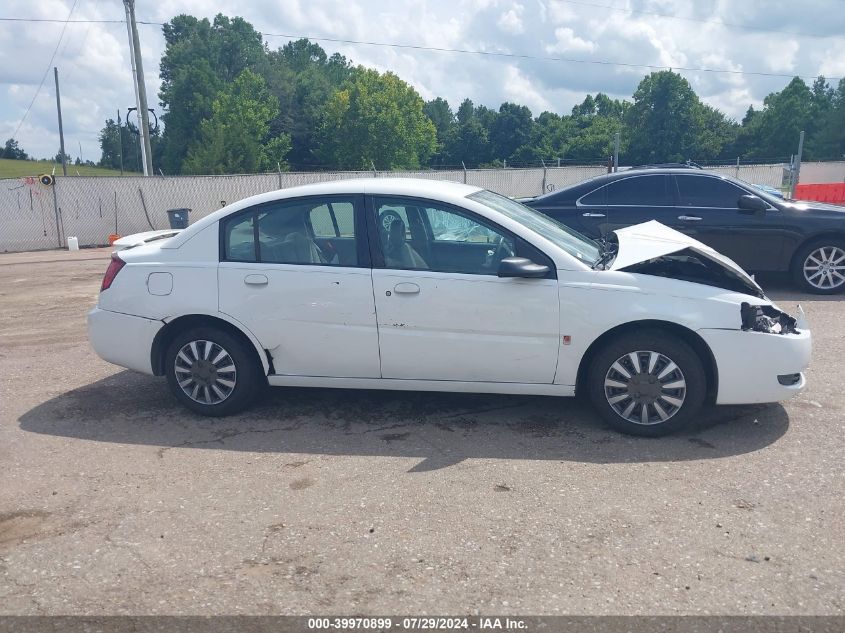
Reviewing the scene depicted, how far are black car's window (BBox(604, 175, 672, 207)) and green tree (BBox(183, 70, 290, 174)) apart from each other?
5318cm

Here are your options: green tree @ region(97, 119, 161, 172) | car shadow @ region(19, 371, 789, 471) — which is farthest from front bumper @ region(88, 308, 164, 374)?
green tree @ region(97, 119, 161, 172)

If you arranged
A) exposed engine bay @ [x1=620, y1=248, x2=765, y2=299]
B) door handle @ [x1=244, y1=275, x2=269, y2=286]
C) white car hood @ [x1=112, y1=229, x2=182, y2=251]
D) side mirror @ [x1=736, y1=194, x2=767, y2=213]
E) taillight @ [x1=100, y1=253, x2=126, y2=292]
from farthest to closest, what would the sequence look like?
side mirror @ [x1=736, y1=194, x2=767, y2=213]
white car hood @ [x1=112, y1=229, x2=182, y2=251]
taillight @ [x1=100, y1=253, x2=126, y2=292]
door handle @ [x1=244, y1=275, x2=269, y2=286]
exposed engine bay @ [x1=620, y1=248, x2=765, y2=299]

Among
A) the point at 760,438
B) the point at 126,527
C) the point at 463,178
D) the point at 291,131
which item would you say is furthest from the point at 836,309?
the point at 291,131

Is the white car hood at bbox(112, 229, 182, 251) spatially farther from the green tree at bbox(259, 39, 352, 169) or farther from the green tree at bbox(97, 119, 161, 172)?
the green tree at bbox(97, 119, 161, 172)

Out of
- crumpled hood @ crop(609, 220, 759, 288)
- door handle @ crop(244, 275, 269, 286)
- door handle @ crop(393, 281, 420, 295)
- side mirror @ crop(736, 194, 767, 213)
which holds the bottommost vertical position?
door handle @ crop(393, 281, 420, 295)

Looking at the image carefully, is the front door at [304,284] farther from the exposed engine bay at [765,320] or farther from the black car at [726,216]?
the black car at [726,216]

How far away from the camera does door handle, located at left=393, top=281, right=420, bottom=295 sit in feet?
16.1

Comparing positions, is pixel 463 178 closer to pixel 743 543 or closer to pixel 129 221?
pixel 129 221

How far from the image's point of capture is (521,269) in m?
4.68

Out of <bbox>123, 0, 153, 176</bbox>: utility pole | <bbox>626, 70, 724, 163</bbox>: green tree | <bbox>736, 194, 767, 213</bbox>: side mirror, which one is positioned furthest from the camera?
<bbox>626, 70, 724, 163</bbox>: green tree

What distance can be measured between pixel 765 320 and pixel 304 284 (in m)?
A: 3.00

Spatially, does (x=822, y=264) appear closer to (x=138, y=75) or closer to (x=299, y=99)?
(x=138, y=75)

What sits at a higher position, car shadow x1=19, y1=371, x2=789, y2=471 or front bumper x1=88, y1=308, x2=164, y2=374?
front bumper x1=88, y1=308, x2=164, y2=374

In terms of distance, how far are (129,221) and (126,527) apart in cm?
1936
